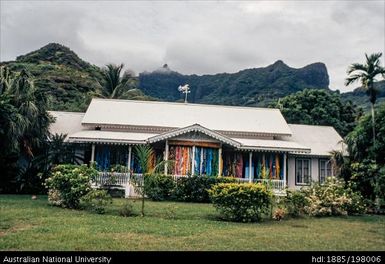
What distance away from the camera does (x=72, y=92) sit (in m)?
57.2

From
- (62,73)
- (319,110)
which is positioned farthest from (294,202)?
(62,73)

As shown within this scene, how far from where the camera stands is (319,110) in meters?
44.1

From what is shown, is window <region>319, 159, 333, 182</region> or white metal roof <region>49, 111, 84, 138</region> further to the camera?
window <region>319, 159, 333, 182</region>

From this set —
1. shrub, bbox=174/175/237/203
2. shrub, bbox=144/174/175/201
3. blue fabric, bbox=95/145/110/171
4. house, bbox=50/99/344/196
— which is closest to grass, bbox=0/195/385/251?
shrub, bbox=144/174/175/201

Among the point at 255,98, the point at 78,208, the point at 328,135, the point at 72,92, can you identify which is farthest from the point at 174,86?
the point at 78,208

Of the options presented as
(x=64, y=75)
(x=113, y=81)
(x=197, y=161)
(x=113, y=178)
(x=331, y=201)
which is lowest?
(x=331, y=201)

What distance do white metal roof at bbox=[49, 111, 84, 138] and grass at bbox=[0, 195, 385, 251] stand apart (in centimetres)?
1061

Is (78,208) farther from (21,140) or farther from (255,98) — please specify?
(255,98)

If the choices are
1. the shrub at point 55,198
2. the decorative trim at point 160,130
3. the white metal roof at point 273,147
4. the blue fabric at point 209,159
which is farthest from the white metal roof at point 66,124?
the white metal roof at point 273,147

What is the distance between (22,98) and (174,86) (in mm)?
83869

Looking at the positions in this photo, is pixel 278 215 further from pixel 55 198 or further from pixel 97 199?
pixel 55 198

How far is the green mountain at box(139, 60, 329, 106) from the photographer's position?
7731 centimetres

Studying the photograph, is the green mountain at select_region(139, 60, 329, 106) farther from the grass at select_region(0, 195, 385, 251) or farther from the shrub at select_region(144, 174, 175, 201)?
the grass at select_region(0, 195, 385, 251)

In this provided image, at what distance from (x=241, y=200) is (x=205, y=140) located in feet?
30.4
